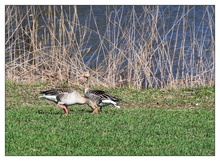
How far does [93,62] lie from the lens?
1719 centimetres

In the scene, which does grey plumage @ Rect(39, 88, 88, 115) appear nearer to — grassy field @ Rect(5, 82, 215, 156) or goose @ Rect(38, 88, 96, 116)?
goose @ Rect(38, 88, 96, 116)

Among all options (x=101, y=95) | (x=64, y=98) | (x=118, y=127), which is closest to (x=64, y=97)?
(x=64, y=98)

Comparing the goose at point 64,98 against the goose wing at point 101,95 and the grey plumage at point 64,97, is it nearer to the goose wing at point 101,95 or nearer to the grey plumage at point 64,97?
the grey plumage at point 64,97

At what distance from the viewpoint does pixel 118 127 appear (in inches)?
398

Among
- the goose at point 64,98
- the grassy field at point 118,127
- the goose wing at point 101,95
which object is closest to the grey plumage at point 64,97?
the goose at point 64,98

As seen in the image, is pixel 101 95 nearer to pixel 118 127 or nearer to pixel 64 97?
pixel 64 97

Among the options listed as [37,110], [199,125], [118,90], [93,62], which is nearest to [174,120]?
→ [199,125]

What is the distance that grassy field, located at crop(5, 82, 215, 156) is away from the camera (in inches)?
347

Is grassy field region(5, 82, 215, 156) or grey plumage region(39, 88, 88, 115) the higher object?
grey plumage region(39, 88, 88, 115)

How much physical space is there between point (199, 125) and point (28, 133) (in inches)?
115

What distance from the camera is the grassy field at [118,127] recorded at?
347 inches

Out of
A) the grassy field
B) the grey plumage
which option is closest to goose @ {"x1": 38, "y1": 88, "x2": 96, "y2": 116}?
the grey plumage

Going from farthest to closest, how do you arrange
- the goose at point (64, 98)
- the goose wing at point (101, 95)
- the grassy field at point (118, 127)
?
1. the goose wing at point (101, 95)
2. the goose at point (64, 98)
3. the grassy field at point (118, 127)

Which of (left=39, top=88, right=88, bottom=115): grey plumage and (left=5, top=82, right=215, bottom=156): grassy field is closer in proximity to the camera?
(left=5, top=82, right=215, bottom=156): grassy field
